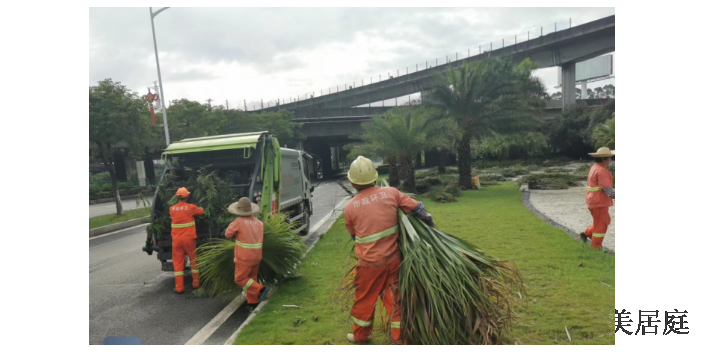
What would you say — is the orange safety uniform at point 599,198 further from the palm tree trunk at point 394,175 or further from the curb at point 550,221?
the palm tree trunk at point 394,175

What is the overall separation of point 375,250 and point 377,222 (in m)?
0.26

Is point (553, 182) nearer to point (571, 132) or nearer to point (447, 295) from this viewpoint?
point (447, 295)

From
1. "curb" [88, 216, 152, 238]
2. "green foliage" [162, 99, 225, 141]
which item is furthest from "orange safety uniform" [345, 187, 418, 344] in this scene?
"green foliage" [162, 99, 225, 141]

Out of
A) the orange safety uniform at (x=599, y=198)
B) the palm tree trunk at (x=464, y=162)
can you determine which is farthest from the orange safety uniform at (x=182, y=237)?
the palm tree trunk at (x=464, y=162)

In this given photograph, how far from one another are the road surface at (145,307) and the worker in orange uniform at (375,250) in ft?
5.19

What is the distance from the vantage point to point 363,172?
4.09m

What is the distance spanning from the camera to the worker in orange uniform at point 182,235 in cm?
612

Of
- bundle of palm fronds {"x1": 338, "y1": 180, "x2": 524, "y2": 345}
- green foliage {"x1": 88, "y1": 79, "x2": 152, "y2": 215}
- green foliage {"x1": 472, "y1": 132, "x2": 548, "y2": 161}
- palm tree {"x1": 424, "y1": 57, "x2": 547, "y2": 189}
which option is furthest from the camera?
green foliage {"x1": 472, "y1": 132, "x2": 548, "y2": 161}

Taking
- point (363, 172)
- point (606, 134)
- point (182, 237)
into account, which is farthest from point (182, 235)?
point (606, 134)

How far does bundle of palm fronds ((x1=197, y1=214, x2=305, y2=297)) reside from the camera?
5770 millimetres

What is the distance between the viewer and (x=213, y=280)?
19.0 ft

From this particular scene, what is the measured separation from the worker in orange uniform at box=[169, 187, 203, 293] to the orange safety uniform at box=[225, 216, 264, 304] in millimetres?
1174

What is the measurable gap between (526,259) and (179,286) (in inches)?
206

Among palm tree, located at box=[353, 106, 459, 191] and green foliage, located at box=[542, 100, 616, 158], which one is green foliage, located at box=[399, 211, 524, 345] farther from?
green foliage, located at box=[542, 100, 616, 158]
